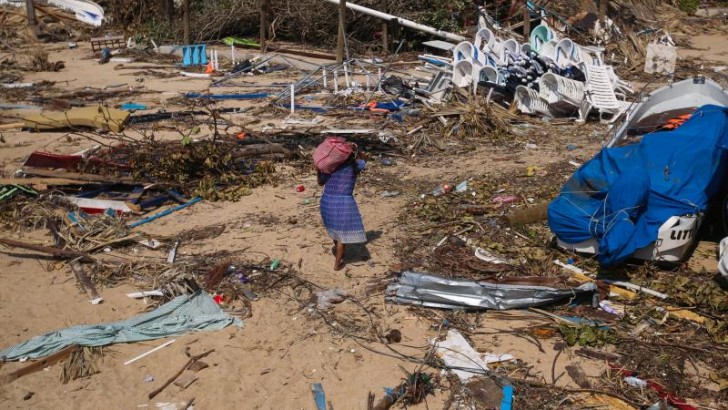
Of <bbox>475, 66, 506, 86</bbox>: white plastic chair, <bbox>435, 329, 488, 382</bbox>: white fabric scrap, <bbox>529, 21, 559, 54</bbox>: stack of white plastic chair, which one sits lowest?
<bbox>435, 329, 488, 382</bbox>: white fabric scrap

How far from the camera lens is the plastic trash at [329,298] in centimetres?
564

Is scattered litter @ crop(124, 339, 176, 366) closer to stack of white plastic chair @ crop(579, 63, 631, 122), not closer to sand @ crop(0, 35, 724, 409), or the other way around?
sand @ crop(0, 35, 724, 409)

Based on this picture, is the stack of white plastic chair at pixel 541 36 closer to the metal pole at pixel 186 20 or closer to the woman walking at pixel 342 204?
the woman walking at pixel 342 204

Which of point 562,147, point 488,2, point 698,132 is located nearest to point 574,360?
point 698,132

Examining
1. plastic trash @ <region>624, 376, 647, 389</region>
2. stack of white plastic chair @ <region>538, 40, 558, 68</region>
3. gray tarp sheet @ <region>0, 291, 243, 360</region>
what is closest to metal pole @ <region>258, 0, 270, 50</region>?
stack of white plastic chair @ <region>538, 40, 558, 68</region>

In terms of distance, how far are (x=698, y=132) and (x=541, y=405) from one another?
125 inches

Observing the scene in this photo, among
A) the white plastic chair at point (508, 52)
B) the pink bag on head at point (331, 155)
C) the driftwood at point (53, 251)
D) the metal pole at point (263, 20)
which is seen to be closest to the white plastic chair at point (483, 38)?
the white plastic chair at point (508, 52)

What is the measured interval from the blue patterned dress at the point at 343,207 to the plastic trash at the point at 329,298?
454 millimetres

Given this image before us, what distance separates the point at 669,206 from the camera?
583cm

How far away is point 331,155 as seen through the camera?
579 centimetres

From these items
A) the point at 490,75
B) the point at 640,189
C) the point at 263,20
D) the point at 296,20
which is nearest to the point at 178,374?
the point at 640,189

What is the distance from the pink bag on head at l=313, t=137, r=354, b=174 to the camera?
228 inches

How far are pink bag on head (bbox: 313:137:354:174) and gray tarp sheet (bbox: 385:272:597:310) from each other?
1.09 m

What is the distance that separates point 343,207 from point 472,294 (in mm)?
1269
